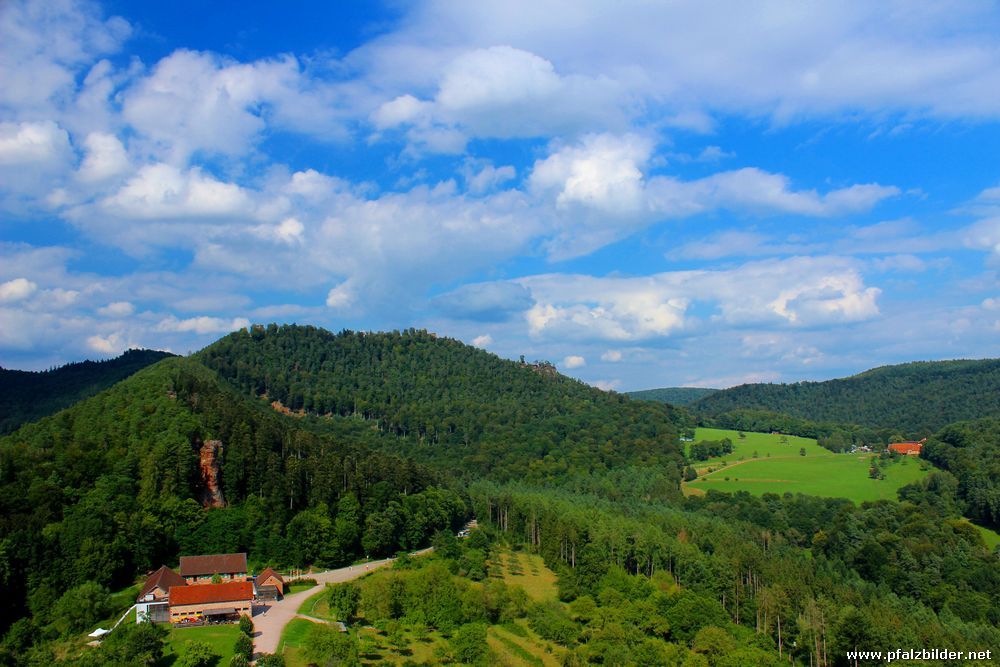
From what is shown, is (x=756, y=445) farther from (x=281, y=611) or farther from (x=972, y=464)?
(x=281, y=611)

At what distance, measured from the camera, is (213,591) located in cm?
5472

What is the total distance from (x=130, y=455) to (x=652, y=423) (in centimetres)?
11830

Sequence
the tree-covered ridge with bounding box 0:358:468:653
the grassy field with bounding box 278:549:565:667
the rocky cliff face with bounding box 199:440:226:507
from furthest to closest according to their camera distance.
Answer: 1. the rocky cliff face with bounding box 199:440:226:507
2. the tree-covered ridge with bounding box 0:358:468:653
3. the grassy field with bounding box 278:549:565:667

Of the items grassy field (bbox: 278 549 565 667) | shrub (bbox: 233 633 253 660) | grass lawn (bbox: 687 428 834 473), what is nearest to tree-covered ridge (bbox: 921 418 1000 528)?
grass lawn (bbox: 687 428 834 473)

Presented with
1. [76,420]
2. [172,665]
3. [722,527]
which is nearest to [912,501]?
[722,527]

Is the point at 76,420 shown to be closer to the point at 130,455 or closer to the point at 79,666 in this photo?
the point at 130,455

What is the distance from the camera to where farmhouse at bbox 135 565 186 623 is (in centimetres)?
5319

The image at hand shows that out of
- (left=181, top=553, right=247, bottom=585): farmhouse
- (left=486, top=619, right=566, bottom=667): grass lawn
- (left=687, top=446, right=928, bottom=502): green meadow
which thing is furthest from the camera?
(left=687, top=446, right=928, bottom=502): green meadow

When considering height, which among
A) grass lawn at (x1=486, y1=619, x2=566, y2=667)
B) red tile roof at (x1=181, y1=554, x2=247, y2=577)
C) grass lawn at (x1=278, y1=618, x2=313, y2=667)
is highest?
red tile roof at (x1=181, y1=554, x2=247, y2=577)

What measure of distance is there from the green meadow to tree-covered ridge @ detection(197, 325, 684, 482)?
400 inches

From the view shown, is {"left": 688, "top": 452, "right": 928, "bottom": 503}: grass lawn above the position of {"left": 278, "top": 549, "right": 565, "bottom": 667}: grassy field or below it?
above

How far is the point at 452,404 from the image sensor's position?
564 ft

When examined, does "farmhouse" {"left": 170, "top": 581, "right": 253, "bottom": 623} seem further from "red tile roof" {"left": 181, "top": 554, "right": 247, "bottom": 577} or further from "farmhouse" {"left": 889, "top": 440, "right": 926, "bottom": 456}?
"farmhouse" {"left": 889, "top": 440, "right": 926, "bottom": 456}

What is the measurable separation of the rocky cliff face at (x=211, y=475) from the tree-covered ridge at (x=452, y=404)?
232 feet
